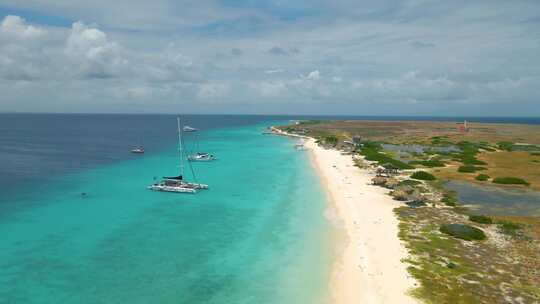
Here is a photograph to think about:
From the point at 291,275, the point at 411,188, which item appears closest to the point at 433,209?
the point at 411,188

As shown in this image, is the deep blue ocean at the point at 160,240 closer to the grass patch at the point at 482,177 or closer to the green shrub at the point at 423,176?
the green shrub at the point at 423,176

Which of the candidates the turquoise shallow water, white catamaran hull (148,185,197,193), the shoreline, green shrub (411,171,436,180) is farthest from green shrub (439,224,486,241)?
white catamaran hull (148,185,197,193)

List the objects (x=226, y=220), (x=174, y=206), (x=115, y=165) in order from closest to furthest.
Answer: (x=226, y=220), (x=174, y=206), (x=115, y=165)

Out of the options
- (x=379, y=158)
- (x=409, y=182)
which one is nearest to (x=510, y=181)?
(x=409, y=182)

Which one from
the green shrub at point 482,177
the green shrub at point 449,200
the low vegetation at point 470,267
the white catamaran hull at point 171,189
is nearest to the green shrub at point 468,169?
the green shrub at point 482,177

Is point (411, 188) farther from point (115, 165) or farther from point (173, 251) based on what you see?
point (115, 165)

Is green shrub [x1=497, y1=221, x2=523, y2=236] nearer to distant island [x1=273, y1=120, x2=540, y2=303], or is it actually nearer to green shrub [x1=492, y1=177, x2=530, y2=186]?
distant island [x1=273, y1=120, x2=540, y2=303]

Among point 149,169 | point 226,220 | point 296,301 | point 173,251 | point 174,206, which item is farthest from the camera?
point 149,169
